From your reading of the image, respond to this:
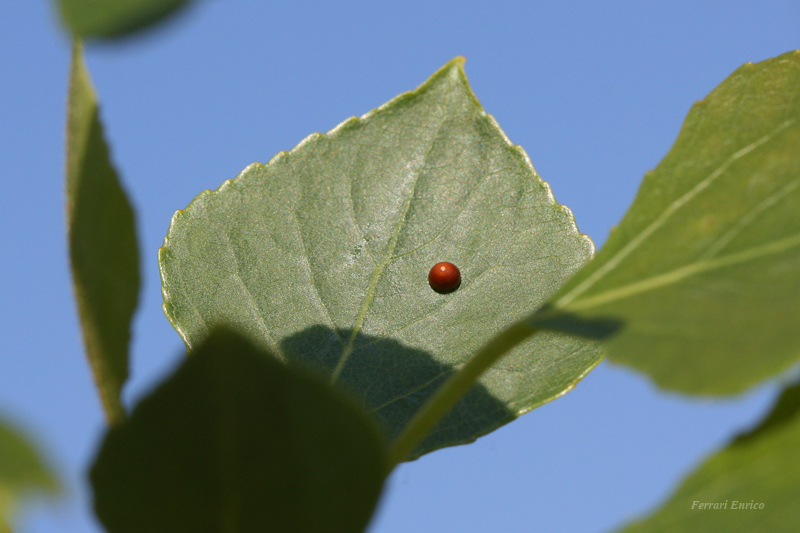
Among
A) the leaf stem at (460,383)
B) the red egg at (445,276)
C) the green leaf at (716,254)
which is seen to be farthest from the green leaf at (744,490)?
the red egg at (445,276)

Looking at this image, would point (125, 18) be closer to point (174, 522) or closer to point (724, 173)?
point (174, 522)

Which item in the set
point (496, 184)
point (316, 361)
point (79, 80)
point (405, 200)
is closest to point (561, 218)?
point (496, 184)

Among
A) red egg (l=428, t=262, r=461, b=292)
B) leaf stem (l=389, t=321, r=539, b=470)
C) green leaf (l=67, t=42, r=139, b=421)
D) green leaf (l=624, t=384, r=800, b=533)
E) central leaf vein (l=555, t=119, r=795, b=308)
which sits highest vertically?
green leaf (l=67, t=42, r=139, b=421)

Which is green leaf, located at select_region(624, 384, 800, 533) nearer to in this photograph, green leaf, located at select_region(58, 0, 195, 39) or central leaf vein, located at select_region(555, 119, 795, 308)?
central leaf vein, located at select_region(555, 119, 795, 308)

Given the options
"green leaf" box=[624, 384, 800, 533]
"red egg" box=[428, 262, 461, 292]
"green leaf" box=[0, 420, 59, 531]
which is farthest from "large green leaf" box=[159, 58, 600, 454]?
"green leaf" box=[0, 420, 59, 531]

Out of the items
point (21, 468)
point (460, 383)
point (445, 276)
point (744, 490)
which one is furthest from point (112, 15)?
point (445, 276)
